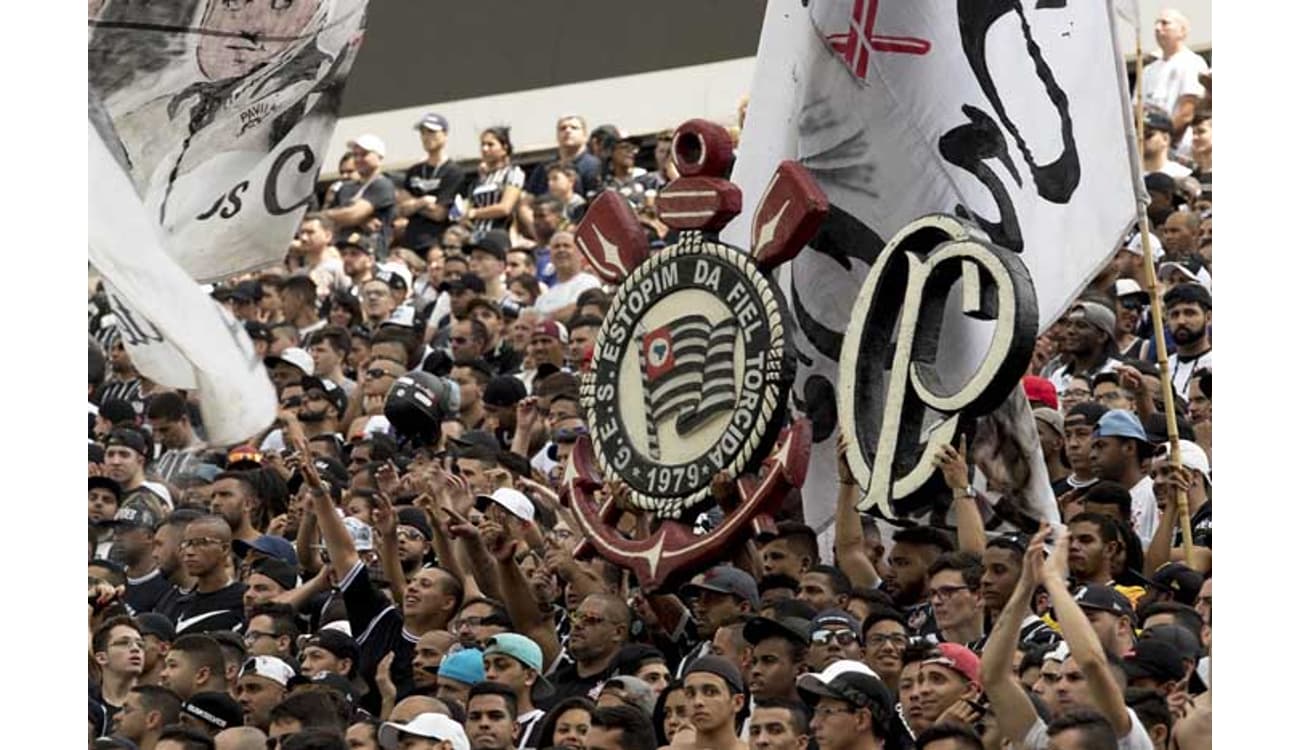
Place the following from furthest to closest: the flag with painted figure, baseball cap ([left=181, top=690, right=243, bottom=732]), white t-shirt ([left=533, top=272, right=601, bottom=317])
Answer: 1. white t-shirt ([left=533, top=272, right=601, bottom=317])
2. the flag with painted figure
3. baseball cap ([left=181, top=690, right=243, bottom=732])

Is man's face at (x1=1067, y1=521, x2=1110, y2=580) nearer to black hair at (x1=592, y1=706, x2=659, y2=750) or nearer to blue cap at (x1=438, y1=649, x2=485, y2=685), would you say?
black hair at (x1=592, y1=706, x2=659, y2=750)

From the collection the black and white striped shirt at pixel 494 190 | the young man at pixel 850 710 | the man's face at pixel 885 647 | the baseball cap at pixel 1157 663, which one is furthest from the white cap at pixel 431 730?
the black and white striped shirt at pixel 494 190

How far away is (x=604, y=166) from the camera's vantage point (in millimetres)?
19328

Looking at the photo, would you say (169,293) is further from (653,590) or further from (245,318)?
(245,318)

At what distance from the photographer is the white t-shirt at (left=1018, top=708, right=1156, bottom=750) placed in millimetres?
7508

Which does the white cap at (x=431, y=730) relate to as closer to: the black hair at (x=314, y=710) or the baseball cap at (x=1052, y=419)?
the black hair at (x=314, y=710)

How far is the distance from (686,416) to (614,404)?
0.41 metres

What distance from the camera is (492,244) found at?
1708 centimetres

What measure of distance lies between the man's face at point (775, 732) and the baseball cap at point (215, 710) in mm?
2188

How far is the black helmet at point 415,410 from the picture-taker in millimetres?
13422

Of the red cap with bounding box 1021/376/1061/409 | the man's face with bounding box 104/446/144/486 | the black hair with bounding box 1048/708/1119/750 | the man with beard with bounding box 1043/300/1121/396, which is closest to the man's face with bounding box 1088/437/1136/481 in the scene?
the red cap with bounding box 1021/376/1061/409

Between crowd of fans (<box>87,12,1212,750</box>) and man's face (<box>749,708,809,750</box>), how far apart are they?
0.01 metres
